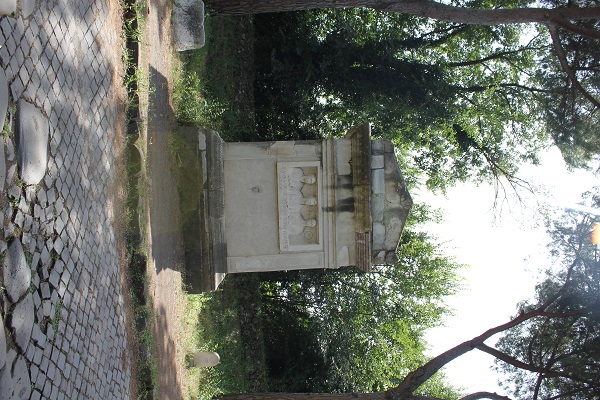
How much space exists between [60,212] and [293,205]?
4291 mm

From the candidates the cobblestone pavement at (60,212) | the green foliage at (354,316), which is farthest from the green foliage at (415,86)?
the cobblestone pavement at (60,212)

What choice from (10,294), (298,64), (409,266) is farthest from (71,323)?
(409,266)

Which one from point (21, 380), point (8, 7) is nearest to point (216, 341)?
point (21, 380)

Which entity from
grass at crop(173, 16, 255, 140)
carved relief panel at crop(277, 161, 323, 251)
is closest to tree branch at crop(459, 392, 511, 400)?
carved relief panel at crop(277, 161, 323, 251)

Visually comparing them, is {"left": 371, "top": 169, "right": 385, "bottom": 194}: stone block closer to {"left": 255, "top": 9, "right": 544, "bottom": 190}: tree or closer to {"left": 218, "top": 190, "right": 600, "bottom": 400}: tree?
{"left": 218, "top": 190, "right": 600, "bottom": 400}: tree

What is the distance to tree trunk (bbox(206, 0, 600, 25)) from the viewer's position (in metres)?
8.20

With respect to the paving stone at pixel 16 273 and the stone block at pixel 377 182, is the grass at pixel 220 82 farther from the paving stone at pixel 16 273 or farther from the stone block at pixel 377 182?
the paving stone at pixel 16 273

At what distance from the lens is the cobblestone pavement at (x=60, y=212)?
4.25m

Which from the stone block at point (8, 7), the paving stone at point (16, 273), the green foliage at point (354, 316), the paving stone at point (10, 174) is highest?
the stone block at point (8, 7)

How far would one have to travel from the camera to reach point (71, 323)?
16.8ft

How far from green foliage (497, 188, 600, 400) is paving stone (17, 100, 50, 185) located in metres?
6.35

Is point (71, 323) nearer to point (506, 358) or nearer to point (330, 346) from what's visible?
point (506, 358)

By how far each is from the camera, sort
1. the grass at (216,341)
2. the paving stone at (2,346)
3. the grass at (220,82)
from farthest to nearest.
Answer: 1. the grass at (216,341)
2. the grass at (220,82)
3. the paving stone at (2,346)

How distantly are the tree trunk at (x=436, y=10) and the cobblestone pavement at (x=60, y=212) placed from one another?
410 cm
